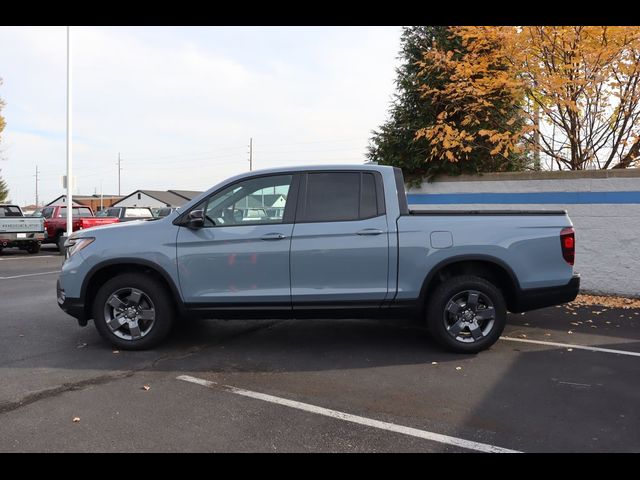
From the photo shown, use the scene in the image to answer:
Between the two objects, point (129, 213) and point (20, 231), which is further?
point (129, 213)

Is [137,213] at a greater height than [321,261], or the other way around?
[137,213]

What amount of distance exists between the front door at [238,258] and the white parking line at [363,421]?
1.01 meters

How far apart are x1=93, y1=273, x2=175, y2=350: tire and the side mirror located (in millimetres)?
719

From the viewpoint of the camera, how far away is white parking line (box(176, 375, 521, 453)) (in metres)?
3.37

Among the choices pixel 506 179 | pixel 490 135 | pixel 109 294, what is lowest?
pixel 109 294

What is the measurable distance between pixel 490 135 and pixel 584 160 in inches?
75.9

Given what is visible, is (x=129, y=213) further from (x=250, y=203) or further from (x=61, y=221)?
(x=250, y=203)

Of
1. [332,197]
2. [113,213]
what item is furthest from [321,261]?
[113,213]

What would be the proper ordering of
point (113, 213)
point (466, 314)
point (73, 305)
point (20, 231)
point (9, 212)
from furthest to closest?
point (113, 213) < point (9, 212) < point (20, 231) < point (73, 305) < point (466, 314)

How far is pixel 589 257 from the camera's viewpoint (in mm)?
8453

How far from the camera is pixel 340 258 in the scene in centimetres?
525

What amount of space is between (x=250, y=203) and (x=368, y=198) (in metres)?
1.22

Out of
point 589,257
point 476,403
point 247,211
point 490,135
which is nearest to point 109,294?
point 247,211
